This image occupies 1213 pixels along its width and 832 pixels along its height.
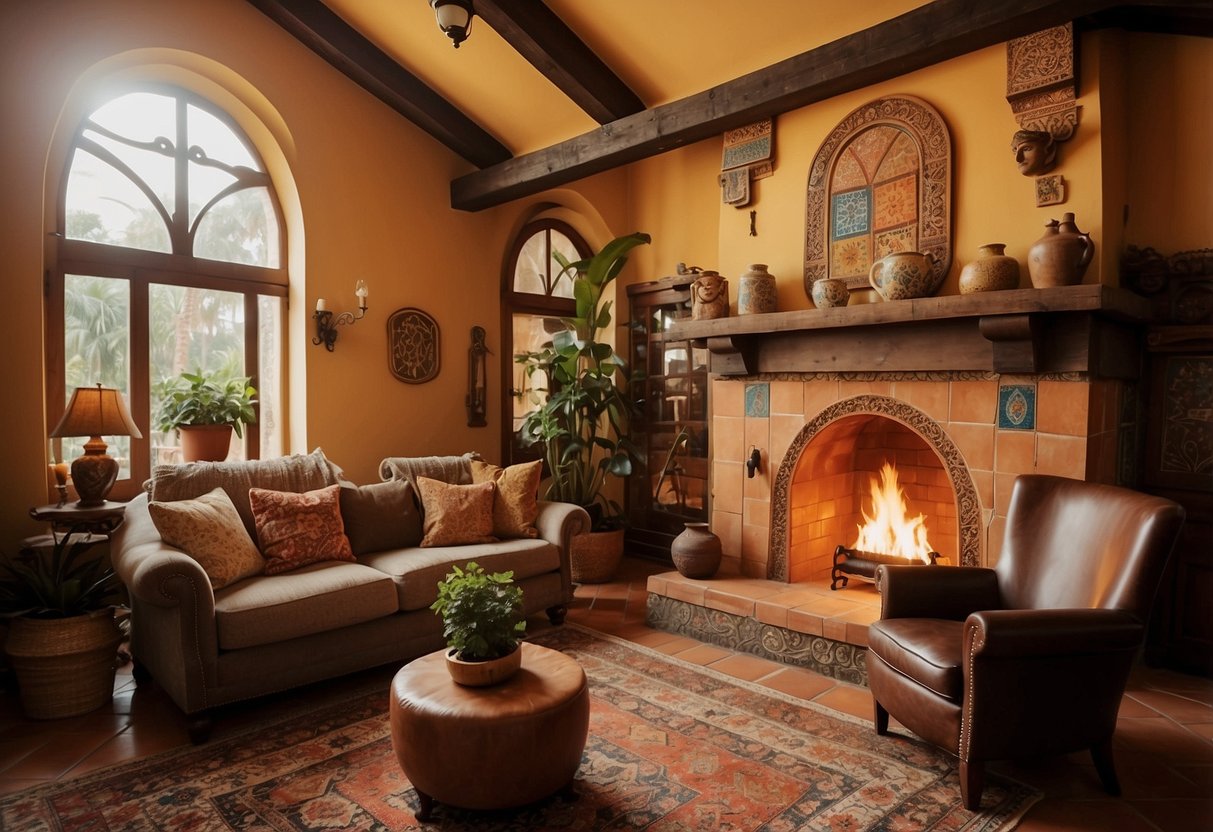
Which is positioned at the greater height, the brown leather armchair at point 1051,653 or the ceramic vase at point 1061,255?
the ceramic vase at point 1061,255

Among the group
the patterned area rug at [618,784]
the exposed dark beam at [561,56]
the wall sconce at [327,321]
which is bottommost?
the patterned area rug at [618,784]

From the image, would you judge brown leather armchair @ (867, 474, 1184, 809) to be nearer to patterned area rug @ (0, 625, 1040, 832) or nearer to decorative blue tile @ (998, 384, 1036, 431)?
patterned area rug @ (0, 625, 1040, 832)

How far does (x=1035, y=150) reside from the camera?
10.6ft

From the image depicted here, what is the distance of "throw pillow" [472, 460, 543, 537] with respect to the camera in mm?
4352

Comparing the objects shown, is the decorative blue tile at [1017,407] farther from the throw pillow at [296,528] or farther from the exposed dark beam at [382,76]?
the exposed dark beam at [382,76]

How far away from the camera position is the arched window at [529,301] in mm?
6000

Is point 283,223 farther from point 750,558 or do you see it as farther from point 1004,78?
point 1004,78

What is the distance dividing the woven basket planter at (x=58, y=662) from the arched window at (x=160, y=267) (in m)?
1.26

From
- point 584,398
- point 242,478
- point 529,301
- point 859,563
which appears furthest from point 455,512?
point 529,301


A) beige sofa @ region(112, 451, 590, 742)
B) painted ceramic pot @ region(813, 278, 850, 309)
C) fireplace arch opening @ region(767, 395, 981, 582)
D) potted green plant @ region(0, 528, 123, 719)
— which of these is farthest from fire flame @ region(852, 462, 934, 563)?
potted green plant @ region(0, 528, 123, 719)

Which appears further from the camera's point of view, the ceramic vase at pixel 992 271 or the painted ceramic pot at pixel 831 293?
the painted ceramic pot at pixel 831 293

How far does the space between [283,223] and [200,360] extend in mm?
1059

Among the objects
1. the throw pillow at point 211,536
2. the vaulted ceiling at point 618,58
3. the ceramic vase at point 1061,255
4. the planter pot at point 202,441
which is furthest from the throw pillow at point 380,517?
the ceramic vase at point 1061,255

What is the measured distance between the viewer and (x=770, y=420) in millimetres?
4273
